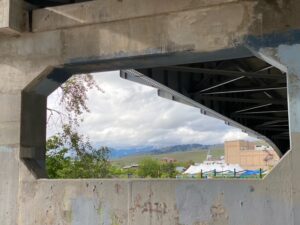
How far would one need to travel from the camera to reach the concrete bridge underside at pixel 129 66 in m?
7.04

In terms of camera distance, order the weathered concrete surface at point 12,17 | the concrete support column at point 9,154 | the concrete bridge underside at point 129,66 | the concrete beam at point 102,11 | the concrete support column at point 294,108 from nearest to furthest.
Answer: the concrete support column at point 294,108, the concrete bridge underside at point 129,66, the concrete beam at point 102,11, the concrete support column at point 9,154, the weathered concrete surface at point 12,17

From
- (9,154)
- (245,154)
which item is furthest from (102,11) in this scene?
(245,154)

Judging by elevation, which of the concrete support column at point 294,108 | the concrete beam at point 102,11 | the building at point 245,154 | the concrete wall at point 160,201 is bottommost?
the concrete wall at point 160,201

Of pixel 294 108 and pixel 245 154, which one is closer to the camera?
pixel 294 108

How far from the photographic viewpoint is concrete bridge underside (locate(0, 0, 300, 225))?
7035 millimetres

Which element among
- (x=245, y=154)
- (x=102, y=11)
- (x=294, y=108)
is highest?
(x=245, y=154)

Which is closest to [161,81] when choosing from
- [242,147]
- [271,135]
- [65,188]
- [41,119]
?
[41,119]

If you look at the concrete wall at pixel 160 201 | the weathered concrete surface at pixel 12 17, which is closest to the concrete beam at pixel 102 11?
the weathered concrete surface at pixel 12 17

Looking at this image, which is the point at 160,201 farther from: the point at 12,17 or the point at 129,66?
the point at 12,17

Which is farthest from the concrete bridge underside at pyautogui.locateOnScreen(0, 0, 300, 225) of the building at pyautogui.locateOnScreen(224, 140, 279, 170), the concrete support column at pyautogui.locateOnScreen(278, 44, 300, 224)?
the building at pyautogui.locateOnScreen(224, 140, 279, 170)

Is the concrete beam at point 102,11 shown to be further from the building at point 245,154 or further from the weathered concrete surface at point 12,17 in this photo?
the building at point 245,154

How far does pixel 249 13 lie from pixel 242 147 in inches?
6611

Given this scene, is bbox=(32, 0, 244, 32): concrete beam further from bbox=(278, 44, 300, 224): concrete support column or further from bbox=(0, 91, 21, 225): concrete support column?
bbox=(0, 91, 21, 225): concrete support column

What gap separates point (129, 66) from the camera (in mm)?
9031
